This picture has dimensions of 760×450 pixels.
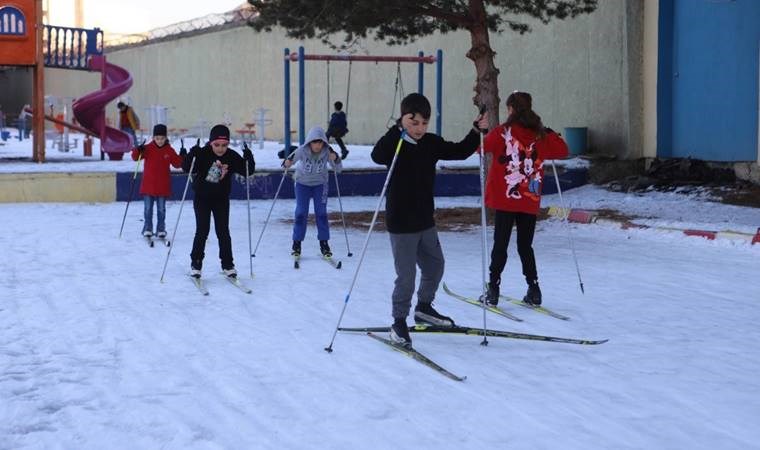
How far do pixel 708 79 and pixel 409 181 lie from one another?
506 inches

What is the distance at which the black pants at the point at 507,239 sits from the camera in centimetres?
806

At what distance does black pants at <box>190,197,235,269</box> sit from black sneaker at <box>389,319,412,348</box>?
3406 mm

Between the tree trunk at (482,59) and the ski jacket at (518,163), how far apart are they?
663cm

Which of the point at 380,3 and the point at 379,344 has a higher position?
the point at 380,3

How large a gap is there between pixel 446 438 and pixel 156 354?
249 centimetres

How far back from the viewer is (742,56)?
55.2ft

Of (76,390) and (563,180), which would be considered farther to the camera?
(563,180)

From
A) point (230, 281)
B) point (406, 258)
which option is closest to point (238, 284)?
point (230, 281)

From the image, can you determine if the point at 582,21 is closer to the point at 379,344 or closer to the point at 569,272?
the point at 569,272

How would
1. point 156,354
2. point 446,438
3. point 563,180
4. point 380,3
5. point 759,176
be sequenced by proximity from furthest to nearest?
point 563,180 < point 759,176 < point 380,3 < point 156,354 < point 446,438

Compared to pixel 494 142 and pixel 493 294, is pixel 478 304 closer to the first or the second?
pixel 493 294

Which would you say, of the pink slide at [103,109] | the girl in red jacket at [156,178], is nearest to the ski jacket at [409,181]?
the girl in red jacket at [156,178]

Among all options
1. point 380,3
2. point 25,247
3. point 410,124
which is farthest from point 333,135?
point 410,124

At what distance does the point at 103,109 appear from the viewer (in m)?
26.7
